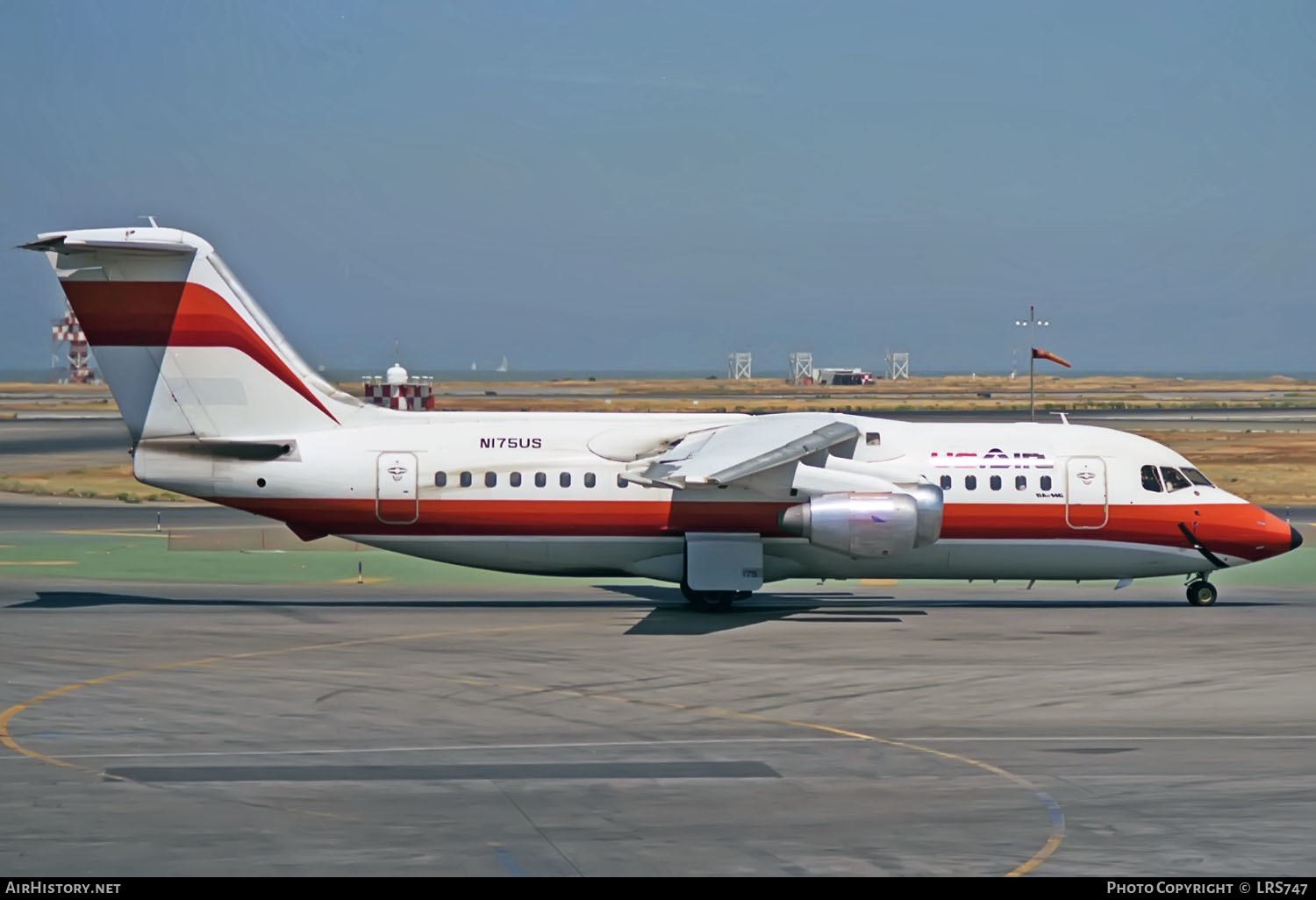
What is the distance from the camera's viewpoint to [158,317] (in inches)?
1184

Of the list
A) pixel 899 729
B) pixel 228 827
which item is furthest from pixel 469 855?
pixel 899 729

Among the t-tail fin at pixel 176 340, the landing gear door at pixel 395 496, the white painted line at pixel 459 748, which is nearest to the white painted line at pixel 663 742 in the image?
the white painted line at pixel 459 748

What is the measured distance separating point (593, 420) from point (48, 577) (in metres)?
13.1

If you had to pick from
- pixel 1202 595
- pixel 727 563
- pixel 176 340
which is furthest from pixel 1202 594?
pixel 176 340

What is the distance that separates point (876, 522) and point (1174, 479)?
7.07m

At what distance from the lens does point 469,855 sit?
13.8 meters

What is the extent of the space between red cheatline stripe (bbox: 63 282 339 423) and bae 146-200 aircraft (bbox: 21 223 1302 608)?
0.04 meters

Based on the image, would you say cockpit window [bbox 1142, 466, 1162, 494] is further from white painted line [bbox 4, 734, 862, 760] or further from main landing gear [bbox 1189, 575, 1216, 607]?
white painted line [bbox 4, 734, 862, 760]

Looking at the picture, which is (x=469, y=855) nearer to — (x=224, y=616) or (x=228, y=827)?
(x=228, y=827)

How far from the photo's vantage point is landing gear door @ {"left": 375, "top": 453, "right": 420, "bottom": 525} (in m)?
30.2

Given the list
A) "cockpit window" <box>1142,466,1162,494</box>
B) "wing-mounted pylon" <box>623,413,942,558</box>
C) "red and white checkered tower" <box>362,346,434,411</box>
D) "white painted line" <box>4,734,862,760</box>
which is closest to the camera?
"white painted line" <box>4,734,862,760</box>

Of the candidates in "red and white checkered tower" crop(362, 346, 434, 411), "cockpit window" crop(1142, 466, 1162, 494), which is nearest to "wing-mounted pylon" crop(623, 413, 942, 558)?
"cockpit window" crop(1142, 466, 1162, 494)

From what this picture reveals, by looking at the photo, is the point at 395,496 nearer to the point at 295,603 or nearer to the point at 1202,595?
the point at 295,603

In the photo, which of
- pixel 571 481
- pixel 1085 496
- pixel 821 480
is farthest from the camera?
pixel 1085 496
